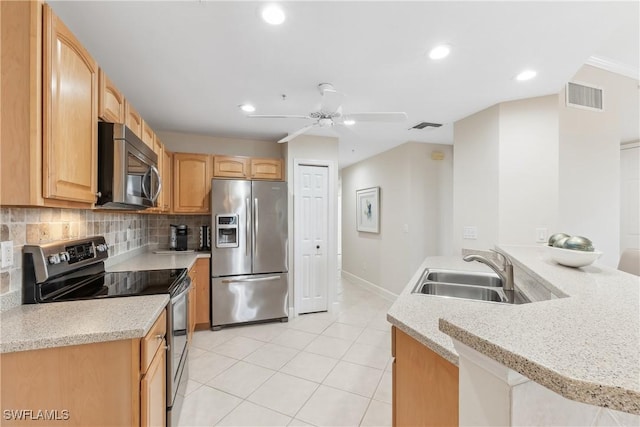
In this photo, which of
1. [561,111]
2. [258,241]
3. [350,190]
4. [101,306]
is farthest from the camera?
[350,190]

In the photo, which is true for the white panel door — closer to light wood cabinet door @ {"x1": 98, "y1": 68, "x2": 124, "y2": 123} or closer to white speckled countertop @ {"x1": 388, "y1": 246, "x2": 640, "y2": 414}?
light wood cabinet door @ {"x1": 98, "y1": 68, "x2": 124, "y2": 123}

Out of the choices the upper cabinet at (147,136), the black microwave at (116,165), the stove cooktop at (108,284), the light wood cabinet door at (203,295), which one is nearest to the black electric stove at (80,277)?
the stove cooktop at (108,284)

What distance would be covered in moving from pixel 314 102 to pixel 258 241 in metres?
1.69

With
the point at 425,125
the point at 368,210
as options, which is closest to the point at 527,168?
the point at 425,125

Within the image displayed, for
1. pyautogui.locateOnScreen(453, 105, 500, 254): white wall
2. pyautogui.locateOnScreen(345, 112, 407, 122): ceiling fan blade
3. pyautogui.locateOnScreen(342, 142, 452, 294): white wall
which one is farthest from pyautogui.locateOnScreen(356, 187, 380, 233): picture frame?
pyautogui.locateOnScreen(345, 112, 407, 122): ceiling fan blade

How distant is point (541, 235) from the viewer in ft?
8.55

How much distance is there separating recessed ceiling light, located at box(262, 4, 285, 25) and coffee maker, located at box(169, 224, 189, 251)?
9.13ft

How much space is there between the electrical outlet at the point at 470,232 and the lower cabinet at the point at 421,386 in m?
2.14

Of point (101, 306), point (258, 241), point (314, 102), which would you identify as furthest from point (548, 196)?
point (101, 306)

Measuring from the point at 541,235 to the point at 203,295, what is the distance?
3485 mm

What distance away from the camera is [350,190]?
602 centimetres

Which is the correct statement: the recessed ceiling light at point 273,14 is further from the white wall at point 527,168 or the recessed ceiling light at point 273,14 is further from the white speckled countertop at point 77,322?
the white wall at point 527,168

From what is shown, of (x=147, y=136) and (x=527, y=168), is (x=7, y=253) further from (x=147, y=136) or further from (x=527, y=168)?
(x=527, y=168)

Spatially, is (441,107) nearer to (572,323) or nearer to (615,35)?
(615,35)
